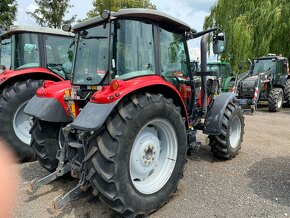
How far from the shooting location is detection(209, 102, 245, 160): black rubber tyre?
4.61 m

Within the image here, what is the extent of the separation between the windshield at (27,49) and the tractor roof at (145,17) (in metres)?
2.18

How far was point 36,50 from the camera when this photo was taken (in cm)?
543

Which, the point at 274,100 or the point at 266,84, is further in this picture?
the point at 266,84

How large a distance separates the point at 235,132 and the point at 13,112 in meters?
3.84

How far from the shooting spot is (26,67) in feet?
17.6

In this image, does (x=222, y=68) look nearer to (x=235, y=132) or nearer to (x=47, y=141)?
(x=235, y=132)

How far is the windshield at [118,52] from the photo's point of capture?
10.2 feet

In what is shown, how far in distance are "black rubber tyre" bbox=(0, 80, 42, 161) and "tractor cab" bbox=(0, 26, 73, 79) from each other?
1.83ft

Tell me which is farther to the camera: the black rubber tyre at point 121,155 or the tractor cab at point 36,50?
the tractor cab at point 36,50

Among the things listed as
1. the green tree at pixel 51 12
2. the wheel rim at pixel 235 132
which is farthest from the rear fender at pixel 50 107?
the green tree at pixel 51 12

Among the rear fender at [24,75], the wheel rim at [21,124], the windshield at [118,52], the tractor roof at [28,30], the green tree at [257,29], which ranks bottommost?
the wheel rim at [21,124]

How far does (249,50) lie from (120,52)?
12.4m

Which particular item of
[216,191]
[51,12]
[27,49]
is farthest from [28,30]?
[51,12]

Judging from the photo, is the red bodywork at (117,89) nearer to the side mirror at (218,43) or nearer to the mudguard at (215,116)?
the mudguard at (215,116)
